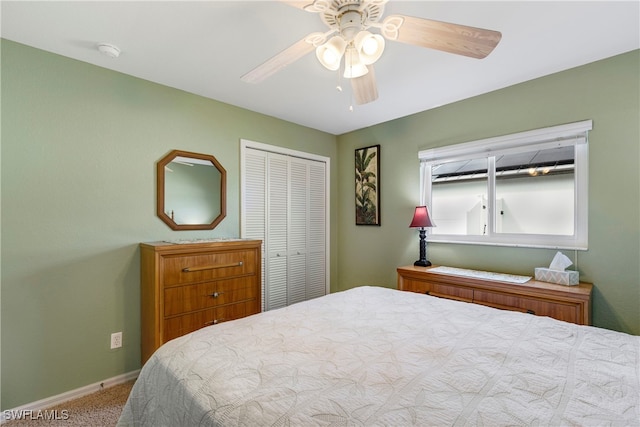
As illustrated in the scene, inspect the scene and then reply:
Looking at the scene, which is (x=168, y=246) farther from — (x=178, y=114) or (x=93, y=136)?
(x=178, y=114)

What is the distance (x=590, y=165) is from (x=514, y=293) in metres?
1.16

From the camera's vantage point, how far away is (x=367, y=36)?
57.8 inches

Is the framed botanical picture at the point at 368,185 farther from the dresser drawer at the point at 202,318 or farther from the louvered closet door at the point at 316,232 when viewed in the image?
the dresser drawer at the point at 202,318

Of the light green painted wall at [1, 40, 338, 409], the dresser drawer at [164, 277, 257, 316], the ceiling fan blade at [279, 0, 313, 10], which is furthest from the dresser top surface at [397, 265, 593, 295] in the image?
the light green painted wall at [1, 40, 338, 409]

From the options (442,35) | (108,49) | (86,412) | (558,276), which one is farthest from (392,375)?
(108,49)

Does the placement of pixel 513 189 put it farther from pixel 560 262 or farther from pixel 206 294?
pixel 206 294

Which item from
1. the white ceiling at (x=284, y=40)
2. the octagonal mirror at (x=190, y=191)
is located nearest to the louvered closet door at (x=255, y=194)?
the octagonal mirror at (x=190, y=191)

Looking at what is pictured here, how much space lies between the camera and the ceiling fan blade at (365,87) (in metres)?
1.82

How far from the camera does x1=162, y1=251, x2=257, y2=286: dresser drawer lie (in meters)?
2.24

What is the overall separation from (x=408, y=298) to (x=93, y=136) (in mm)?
2602

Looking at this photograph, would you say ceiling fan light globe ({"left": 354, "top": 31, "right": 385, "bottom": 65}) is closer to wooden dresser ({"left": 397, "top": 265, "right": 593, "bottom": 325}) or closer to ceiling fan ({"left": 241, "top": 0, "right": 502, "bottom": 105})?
ceiling fan ({"left": 241, "top": 0, "right": 502, "bottom": 105})

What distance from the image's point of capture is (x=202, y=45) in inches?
79.9

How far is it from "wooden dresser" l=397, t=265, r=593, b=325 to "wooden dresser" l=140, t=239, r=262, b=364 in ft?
5.16

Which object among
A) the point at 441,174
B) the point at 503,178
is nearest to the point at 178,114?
the point at 441,174
